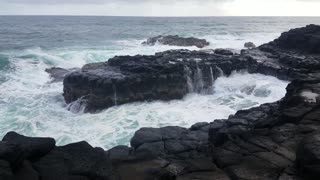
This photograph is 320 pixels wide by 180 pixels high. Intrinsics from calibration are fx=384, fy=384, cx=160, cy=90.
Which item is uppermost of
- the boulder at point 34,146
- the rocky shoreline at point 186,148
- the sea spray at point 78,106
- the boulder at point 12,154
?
the boulder at point 12,154

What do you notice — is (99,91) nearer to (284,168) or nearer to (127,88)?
(127,88)

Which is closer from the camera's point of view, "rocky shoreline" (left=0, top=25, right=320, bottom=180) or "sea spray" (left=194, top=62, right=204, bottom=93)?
"rocky shoreline" (left=0, top=25, right=320, bottom=180)

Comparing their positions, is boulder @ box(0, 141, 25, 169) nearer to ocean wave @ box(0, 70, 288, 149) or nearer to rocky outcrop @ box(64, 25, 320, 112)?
ocean wave @ box(0, 70, 288, 149)

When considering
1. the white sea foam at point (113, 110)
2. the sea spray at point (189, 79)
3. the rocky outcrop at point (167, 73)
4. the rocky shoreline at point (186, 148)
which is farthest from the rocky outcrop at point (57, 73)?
the sea spray at point (189, 79)

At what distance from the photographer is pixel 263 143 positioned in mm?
8891

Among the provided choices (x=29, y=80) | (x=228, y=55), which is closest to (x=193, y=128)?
(x=228, y=55)

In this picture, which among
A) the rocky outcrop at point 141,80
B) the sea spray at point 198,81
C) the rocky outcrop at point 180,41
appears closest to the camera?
the rocky outcrop at point 141,80

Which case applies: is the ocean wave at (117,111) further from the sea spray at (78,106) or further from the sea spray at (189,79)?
the sea spray at (189,79)

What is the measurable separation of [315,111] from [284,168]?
3.34 meters

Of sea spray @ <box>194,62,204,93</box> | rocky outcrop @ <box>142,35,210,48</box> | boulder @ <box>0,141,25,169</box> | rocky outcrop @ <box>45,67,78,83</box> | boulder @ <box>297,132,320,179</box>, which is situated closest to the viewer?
boulder @ <box>0,141,25,169</box>

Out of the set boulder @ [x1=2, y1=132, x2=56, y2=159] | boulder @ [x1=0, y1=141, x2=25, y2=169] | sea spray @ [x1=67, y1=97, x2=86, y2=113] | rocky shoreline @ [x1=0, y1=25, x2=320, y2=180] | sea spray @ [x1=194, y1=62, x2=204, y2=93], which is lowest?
sea spray @ [x1=67, y1=97, x2=86, y2=113]

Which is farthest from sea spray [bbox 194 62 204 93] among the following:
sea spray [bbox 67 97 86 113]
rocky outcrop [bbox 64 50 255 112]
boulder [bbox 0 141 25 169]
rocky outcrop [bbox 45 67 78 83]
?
boulder [bbox 0 141 25 169]

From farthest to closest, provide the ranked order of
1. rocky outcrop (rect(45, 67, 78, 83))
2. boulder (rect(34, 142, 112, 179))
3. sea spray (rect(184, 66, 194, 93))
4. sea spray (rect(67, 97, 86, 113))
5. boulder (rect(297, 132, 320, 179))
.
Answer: rocky outcrop (rect(45, 67, 78, 83)), sea spray (rect(184, 66, 194, 93)), sea spray (rect(67, 97, 86, 113)), boulder (rect(297, 132, 320, 179)), boulder (rect(34, 142, 112, 179))

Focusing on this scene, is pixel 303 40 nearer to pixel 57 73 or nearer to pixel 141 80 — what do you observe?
pixel 141 80
